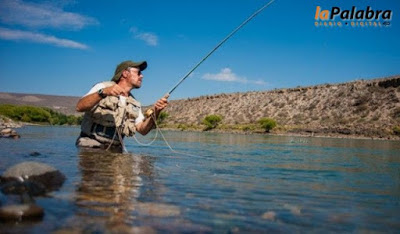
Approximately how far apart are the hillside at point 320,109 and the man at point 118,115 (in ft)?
126

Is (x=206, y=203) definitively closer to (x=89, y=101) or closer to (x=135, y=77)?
(x=89, y=101)

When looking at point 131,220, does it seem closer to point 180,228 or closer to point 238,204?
point 180,228

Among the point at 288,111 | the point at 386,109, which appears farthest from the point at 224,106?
the point at 386,109

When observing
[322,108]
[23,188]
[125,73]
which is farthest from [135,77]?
[322,108]

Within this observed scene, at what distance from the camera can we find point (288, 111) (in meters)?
70.2

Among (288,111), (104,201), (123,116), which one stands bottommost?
(104,201)

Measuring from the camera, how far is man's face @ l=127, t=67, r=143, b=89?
825 centimetres

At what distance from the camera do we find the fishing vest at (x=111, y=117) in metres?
8.16

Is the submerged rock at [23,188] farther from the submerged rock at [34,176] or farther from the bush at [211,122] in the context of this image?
the bush at [211,122]

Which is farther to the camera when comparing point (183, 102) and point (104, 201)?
point (183, 102)

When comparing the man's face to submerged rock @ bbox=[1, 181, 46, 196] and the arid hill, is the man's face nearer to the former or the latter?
submerged rock @ bbox=[1, 181, 46, 196]

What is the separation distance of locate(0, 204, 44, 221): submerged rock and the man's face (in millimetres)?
5662

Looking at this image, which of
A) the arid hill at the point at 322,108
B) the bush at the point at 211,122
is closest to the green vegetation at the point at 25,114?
the arid hill at the point at 322,108

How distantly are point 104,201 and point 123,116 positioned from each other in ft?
16.7
